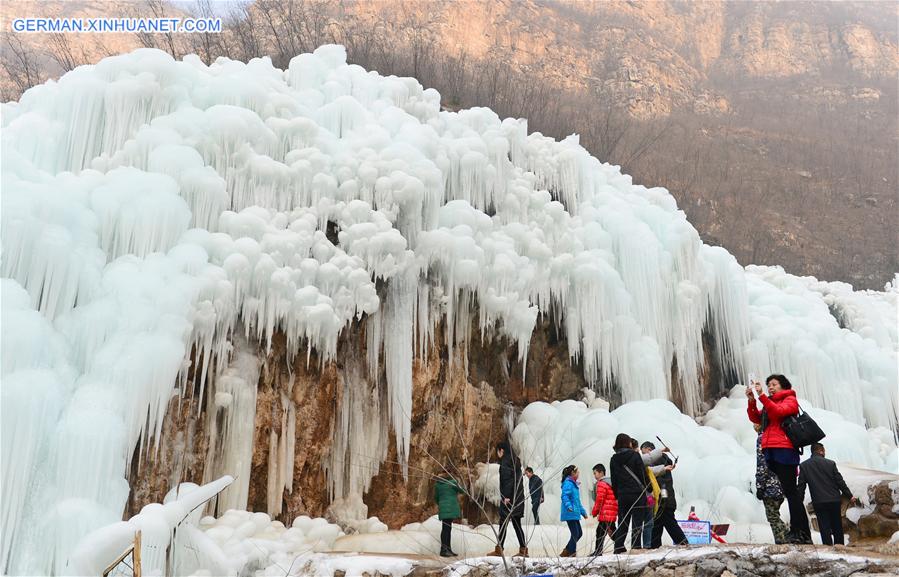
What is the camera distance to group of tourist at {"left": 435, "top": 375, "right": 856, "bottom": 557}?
5.79 m

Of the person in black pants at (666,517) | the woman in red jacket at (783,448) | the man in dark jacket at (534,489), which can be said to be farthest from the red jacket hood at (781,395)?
the man in dark jacket at (534,489)

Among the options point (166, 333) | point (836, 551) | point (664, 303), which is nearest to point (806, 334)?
point (664, 303)

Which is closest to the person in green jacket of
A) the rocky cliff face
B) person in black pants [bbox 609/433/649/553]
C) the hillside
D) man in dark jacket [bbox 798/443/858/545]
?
person in black pants [bbox 609/433/649/553]

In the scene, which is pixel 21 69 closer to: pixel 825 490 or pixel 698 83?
pixel 825 490

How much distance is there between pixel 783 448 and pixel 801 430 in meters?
0.23

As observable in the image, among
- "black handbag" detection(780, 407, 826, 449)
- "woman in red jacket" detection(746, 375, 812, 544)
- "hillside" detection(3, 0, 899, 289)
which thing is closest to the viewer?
"black handbag" detection(780, 407, 826, 449)

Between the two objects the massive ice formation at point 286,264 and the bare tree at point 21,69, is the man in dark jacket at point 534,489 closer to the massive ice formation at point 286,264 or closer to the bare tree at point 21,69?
the massive ice formation at point 286,264

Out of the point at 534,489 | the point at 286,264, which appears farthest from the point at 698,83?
→ the point at 534,489

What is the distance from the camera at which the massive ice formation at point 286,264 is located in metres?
7.24

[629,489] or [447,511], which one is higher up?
[629,489]

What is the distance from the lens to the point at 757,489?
5.98 metres

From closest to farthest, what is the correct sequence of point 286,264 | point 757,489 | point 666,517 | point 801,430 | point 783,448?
point 801,430 < point 783,448 < point 757,489 < point 666,517 < point 286,264

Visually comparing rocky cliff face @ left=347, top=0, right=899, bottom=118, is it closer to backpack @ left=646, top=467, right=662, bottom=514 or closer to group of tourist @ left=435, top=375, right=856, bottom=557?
group of tourist @ left=435, top=375, right=856, bottom=557

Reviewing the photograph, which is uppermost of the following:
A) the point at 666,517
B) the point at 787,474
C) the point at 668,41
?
the point at 668,41
